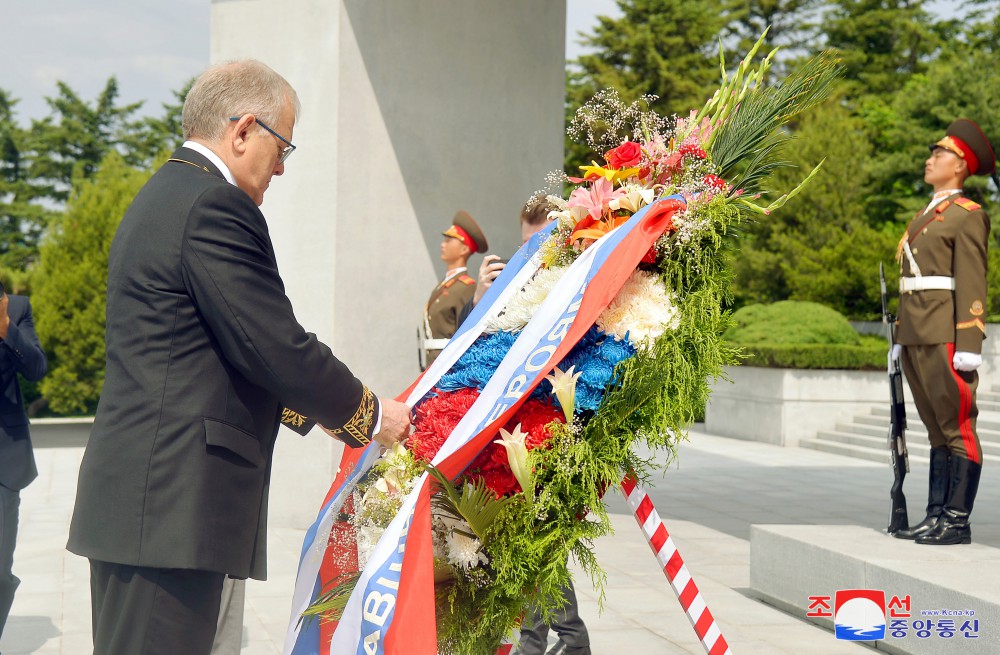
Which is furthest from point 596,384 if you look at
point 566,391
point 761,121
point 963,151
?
point 963,151

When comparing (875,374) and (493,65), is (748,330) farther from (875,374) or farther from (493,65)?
(493,65)

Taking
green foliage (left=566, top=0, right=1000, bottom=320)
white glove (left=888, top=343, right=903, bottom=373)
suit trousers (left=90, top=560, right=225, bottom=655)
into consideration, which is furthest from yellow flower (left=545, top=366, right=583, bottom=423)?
green foliage (left=566, top=0, right=1000, bottom=320)

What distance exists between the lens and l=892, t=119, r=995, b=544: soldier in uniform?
17.5ft

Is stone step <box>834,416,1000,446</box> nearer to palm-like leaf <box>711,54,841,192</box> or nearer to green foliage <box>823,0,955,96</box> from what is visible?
palm-like leaf <box>711,54,841,192</box>

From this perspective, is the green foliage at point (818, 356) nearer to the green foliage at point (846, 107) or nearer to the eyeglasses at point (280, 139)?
the green foliage at point (846, 107)

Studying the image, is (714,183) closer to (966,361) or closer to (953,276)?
(966,361)

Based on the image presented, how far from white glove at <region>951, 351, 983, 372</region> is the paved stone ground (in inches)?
40.0

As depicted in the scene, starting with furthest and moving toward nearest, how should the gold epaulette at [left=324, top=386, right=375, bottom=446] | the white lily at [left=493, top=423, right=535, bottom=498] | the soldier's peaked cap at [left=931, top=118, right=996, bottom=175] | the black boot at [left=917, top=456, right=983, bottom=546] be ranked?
1. the soldier's peaked cap at [left=931, top=118, right=996, bottom=175]
2. the black boot at [left=917, top=456, right=983, bottom=546]
3. the gold epaulette at [left=324, top=386, right=375, bottom=446]
4. the white lily at [left=493, top=423, right=535, bottom=498]

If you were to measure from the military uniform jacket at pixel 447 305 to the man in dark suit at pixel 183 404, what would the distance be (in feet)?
13.7

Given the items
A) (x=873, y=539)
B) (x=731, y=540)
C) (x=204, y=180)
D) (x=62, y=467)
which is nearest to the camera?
(x=204, y=180)

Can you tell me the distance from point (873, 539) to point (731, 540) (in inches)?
83.0

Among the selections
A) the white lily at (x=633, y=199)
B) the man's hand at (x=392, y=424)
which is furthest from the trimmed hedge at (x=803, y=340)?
the man's hand at (x=392, y=424)

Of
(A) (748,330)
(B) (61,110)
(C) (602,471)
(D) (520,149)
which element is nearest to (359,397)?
(C) (602,471)

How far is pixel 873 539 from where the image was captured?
16.8 feet
